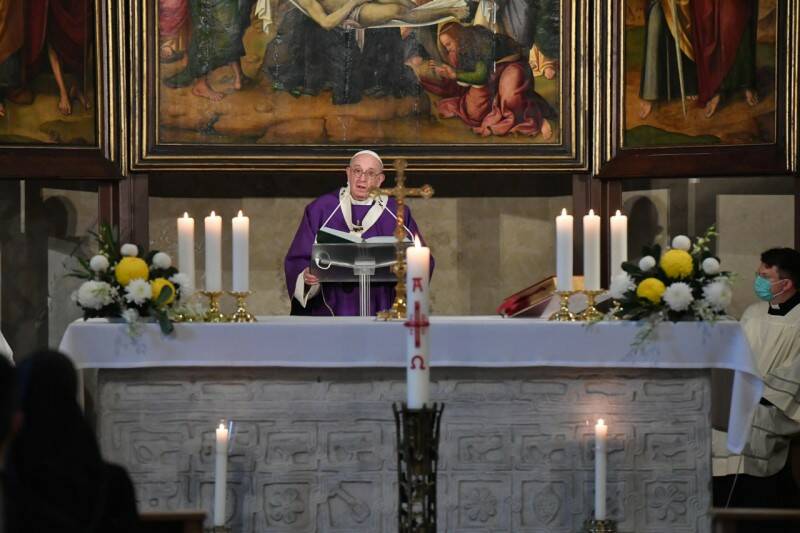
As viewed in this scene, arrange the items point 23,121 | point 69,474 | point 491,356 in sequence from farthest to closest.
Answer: point 23,121 < point 491,356 < point 69,474

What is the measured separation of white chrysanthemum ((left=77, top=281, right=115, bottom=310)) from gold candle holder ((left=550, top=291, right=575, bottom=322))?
2.05 m

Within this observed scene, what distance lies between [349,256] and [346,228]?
1352 mm

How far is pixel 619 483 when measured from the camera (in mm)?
6766

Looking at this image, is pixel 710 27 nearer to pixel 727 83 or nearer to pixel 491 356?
pixel 727 83

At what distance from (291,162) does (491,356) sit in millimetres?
3662

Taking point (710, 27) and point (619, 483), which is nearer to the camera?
point (619, 483)

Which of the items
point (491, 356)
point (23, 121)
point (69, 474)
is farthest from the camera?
point (23, 121)

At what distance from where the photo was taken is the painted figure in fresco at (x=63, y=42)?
9.62 meters

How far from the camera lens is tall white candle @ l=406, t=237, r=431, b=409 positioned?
5418 mm

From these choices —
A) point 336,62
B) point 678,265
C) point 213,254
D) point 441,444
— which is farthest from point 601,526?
point 336,62

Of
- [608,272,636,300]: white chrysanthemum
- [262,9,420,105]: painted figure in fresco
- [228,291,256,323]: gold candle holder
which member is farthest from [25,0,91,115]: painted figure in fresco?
[608,272,636,300]: white chrysanthemum

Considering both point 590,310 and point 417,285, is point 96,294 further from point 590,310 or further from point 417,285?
point 590,310

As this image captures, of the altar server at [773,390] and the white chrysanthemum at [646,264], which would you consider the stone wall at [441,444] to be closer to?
the white chrysanthemum at [646,264]

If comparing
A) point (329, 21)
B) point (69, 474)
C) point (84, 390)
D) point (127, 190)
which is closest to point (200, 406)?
point (84, 390)
